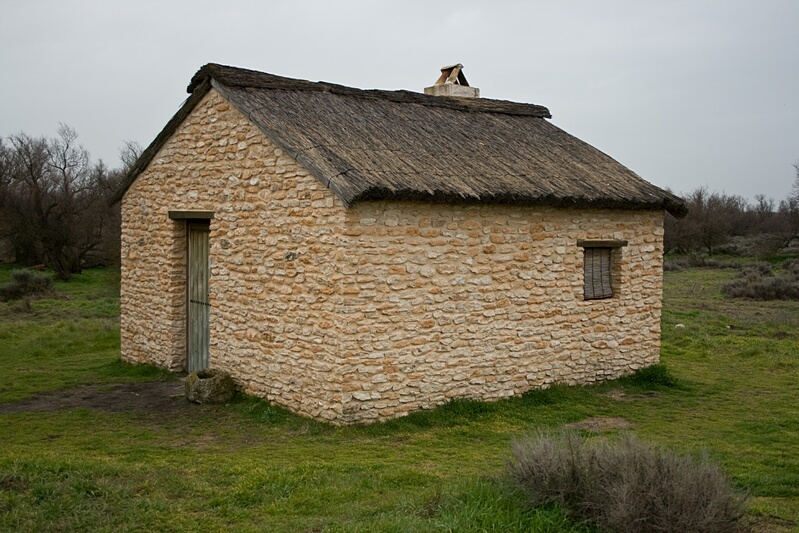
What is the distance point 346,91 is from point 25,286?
591 inches

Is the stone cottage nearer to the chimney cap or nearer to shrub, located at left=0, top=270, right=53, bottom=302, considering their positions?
the chimney cap

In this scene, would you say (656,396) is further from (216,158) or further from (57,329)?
(57,329)

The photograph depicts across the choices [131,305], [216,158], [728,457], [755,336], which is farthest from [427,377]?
[755,336]

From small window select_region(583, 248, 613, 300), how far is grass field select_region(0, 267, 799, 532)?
125cm

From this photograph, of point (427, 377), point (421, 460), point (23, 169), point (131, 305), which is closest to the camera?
point (421, 460)

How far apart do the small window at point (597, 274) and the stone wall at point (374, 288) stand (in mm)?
142

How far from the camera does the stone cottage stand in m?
7.78

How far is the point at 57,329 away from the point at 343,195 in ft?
31.6

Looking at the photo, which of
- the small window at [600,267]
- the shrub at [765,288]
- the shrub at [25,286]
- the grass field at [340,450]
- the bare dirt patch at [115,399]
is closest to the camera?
the grass field at [340,450]

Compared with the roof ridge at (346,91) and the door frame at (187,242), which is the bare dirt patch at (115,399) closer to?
the door frame at (187,242)

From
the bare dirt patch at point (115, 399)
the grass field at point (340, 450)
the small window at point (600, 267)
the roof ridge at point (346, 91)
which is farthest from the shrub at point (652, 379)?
the bare dirt patch at point (115, 399)

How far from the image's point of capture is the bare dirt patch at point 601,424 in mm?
8016

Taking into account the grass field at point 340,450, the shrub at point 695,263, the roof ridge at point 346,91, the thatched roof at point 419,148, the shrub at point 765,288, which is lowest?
the grass field at point 340,450

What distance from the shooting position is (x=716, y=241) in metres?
35.4
